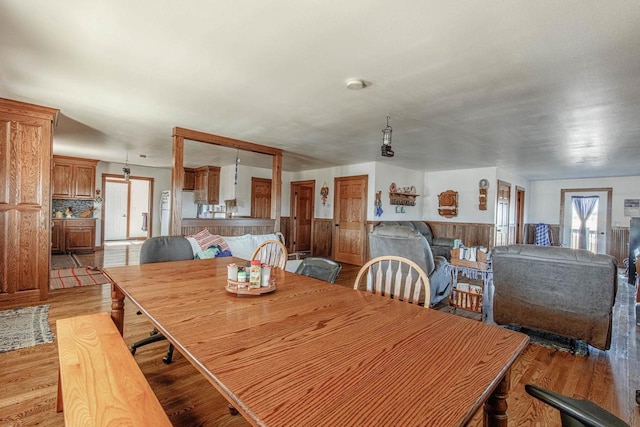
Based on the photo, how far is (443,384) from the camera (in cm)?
79

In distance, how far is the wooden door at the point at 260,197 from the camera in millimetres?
7898

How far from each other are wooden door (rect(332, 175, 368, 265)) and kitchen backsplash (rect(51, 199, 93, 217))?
601cm

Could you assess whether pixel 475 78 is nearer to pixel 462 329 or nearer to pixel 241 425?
pixel 462 329

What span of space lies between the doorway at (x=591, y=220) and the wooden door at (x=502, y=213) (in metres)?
2.28

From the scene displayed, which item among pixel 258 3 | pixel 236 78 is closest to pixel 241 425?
pixel 258 3

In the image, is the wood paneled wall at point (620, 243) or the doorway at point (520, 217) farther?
the doorway at point (520, 217)

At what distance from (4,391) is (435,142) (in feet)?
16.7

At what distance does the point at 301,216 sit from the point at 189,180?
320 centimetres

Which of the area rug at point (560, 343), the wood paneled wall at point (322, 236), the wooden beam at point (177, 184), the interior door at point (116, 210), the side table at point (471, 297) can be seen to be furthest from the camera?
the interior door at point (116, 210)

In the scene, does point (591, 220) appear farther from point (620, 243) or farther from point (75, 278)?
point (75, 278)

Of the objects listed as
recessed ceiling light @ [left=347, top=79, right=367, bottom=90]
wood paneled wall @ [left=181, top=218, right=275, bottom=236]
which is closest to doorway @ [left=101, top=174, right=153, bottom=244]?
wood paneled wall @ [left=181, top=218, right=275, bottom=236]

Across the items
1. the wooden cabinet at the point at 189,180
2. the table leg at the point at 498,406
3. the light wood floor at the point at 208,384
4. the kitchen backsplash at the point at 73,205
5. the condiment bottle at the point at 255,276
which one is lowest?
the light wood floor at the point at 208,384

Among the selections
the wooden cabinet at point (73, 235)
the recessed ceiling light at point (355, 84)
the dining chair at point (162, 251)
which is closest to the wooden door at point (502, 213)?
the recessed ceiling light at point (355, 84)

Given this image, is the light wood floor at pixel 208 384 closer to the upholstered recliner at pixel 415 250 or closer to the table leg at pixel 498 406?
the table leg at pixel 498 406
